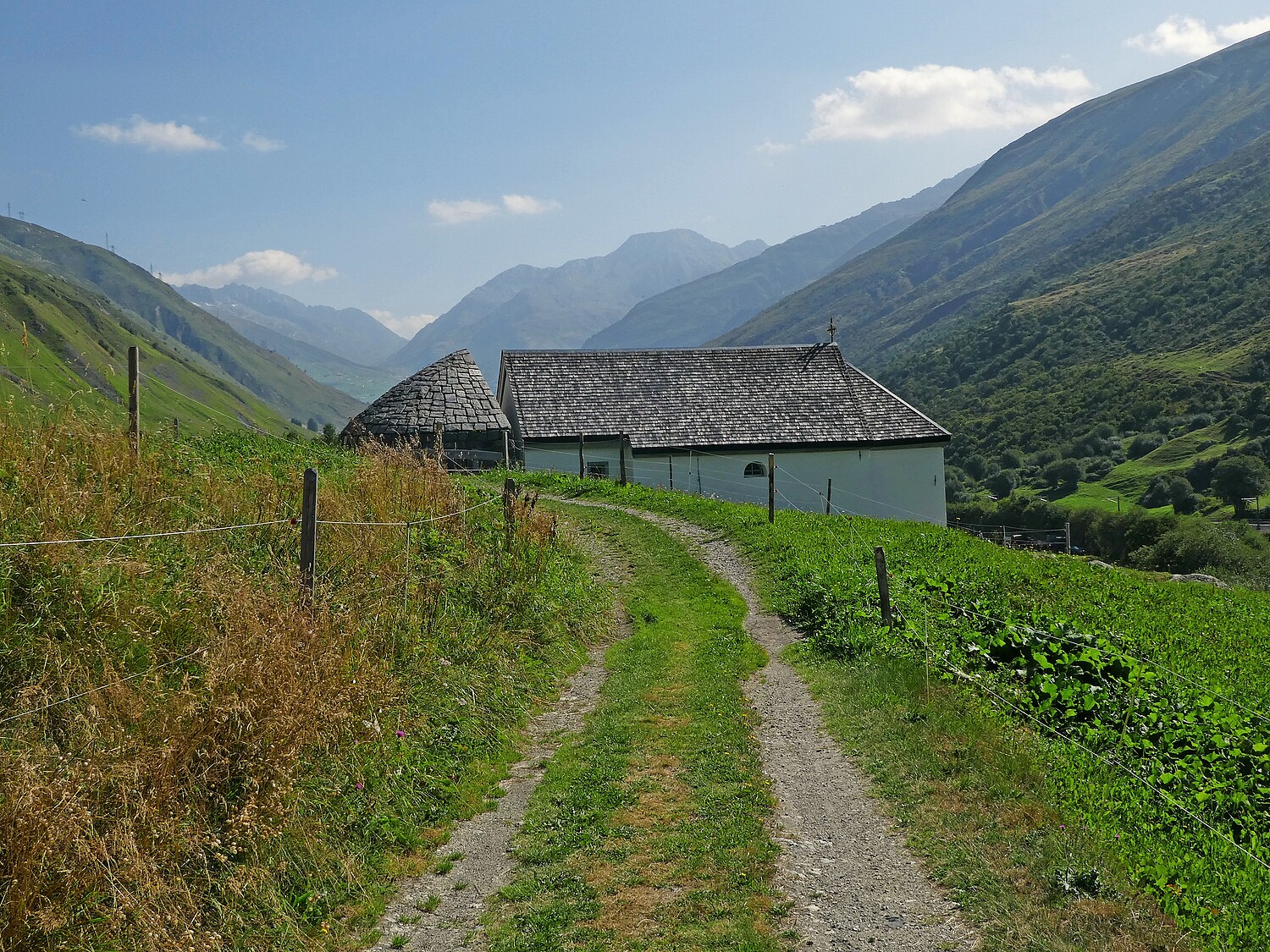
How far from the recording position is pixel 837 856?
6551 mm

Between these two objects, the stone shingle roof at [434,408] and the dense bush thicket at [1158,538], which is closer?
the stone shingle roof at [434,408]

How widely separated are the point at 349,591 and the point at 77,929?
4.27 metres

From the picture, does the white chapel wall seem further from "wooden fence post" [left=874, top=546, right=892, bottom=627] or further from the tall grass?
the tall grass

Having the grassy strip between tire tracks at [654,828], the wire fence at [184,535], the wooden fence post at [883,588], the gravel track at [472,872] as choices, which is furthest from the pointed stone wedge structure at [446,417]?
the gravel track at [472,872]

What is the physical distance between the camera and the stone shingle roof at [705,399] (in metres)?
33.8

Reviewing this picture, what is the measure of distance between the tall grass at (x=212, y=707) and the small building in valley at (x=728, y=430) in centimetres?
2306

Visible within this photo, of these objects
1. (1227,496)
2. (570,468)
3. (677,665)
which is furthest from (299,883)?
(1227,496)

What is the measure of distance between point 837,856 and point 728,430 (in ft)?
91.8

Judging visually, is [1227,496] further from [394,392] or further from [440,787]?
[440,787]

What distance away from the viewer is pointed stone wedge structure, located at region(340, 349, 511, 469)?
30.0 meters

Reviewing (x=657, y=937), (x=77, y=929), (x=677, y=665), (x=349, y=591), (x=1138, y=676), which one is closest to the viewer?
(x=77, y=929)

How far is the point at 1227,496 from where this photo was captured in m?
75.2

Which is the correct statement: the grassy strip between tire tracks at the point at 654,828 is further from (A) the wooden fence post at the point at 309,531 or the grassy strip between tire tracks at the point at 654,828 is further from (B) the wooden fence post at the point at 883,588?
(A) the wooden fence post at the point at 309,531

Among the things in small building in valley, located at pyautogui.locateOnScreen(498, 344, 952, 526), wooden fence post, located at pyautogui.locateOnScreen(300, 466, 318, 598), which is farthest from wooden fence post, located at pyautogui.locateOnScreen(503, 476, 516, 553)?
small building in valley, located at pyautogui.locateOnScreen(498, 344, 952, 526)
